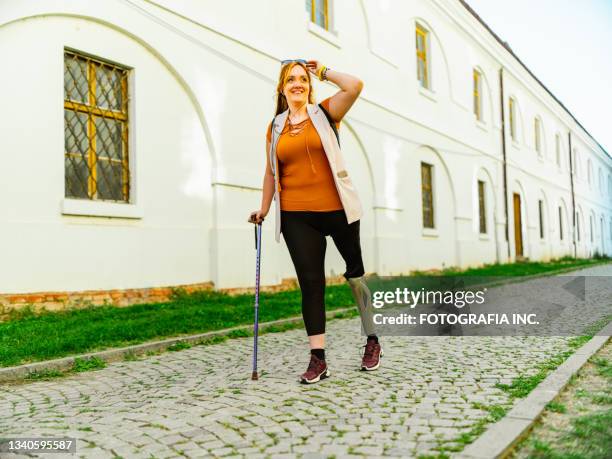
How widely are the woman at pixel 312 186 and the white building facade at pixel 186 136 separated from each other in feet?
14.0

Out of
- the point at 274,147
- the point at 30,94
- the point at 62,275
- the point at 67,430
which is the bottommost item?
the point at 67,430

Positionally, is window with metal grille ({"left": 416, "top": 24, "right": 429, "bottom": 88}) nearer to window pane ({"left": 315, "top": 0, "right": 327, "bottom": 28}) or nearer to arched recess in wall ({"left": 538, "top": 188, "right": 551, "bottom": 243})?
window pane ({"left": 315, "top": 0, "right": 327, "bottom": 28})

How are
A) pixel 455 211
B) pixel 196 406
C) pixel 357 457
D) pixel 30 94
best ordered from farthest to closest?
pixel 455 211
pixel 30 94
pixel 196 406
pixel 357 457

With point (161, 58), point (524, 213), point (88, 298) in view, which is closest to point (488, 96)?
point (524, 213)

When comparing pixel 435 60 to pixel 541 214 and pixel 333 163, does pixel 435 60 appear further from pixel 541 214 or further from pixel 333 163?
pixel 333 163

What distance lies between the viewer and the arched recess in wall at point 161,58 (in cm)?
741

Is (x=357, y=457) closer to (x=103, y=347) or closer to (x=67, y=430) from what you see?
(x=67, y=430)

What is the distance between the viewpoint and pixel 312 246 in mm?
4047

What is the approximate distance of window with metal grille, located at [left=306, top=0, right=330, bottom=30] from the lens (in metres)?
12.6

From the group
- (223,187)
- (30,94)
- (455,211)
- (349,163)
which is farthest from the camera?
Answer: (455,211)

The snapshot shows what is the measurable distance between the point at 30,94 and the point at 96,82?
1091 mm

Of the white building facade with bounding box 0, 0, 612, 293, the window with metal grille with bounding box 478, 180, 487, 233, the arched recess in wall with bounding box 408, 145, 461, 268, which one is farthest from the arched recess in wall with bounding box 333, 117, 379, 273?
the window with metal grille with bounding box 478, 180, 487, 233

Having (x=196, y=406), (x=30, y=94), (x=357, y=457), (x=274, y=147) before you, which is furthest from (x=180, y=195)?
(x=357, y=457)

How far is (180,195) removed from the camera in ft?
29.4
